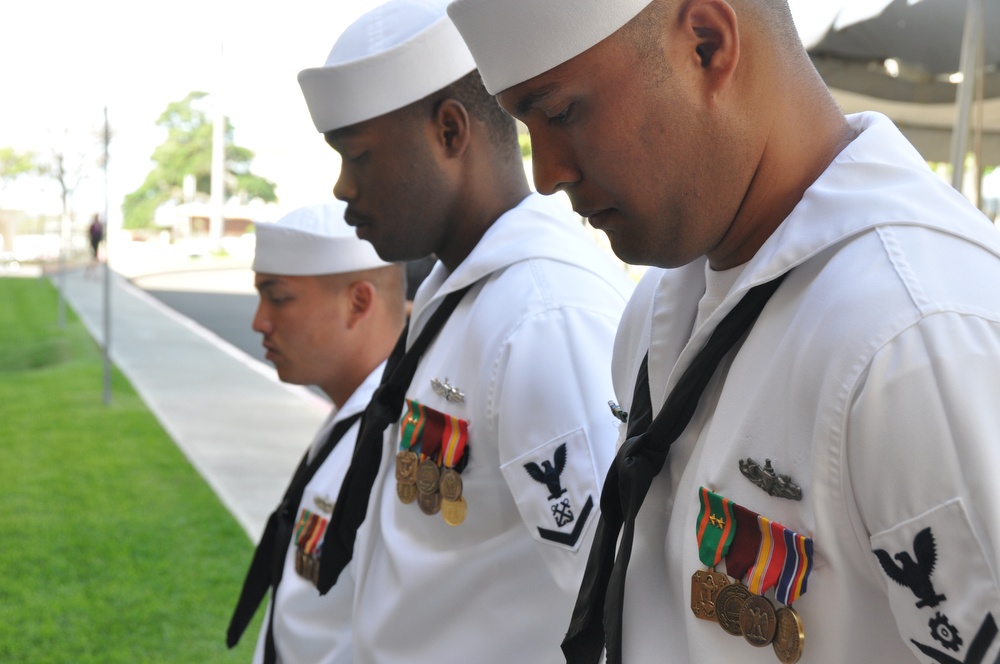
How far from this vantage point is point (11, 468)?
740 cm

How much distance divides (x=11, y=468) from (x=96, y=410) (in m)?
2.09

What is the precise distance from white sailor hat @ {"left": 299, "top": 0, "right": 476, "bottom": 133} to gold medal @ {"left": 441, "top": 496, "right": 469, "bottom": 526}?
2.78 ft

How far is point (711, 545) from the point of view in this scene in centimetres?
119

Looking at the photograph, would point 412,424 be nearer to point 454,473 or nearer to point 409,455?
point 409,455

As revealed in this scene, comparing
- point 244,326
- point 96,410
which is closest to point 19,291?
point 244,326

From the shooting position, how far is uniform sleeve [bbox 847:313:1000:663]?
36.2 inches

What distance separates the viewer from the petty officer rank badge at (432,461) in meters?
1.97

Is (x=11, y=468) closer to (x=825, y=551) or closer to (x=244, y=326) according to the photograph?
(x=825, y=551)

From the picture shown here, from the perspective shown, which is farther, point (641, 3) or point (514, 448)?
point (514, 448)

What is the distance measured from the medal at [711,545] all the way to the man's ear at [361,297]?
200 centimetres

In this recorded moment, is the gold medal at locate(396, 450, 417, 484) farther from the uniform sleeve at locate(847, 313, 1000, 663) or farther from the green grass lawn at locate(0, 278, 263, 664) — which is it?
the green grass lawn at locate(0, 278, 263, 664)

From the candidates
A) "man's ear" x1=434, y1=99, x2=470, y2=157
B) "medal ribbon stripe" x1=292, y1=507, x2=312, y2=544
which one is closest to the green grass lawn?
"medal ribbon stripe" x1=292, y1=507, x2=312, y2=544

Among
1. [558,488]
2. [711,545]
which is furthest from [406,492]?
[711,545]

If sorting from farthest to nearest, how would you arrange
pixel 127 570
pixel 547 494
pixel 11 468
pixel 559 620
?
pixel 11 468 → pixel 127 570 → pixel 559 620 → pixel 547 494
